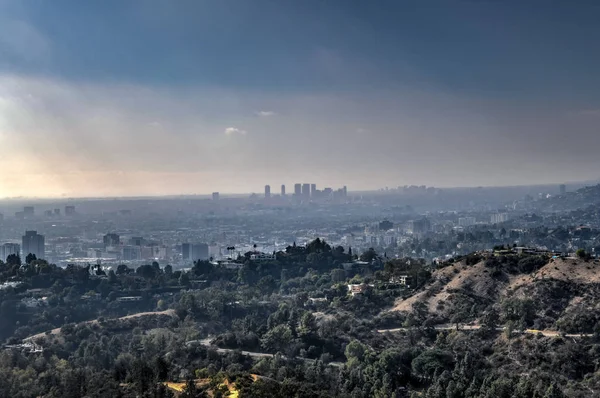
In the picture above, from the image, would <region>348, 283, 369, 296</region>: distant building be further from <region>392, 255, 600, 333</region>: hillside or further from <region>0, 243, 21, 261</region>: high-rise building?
<region>0, 243, 21, 261</region>: high-rise building

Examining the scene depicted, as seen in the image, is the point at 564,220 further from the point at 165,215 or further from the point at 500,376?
the point at 500,376

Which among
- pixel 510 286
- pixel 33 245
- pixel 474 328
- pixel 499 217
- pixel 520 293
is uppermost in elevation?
pixel 510 286

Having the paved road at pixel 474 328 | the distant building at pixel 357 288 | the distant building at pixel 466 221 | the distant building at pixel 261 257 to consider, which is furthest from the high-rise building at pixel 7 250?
the distant building at pixel 466 221

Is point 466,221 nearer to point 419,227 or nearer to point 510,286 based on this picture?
point 419,227

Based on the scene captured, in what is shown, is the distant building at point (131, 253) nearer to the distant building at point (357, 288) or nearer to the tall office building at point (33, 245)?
the tall office building at point (33, 245)

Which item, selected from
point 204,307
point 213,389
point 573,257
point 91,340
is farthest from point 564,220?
point 213,389

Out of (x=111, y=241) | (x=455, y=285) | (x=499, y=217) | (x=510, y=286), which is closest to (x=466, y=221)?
(x=499, y=217)
